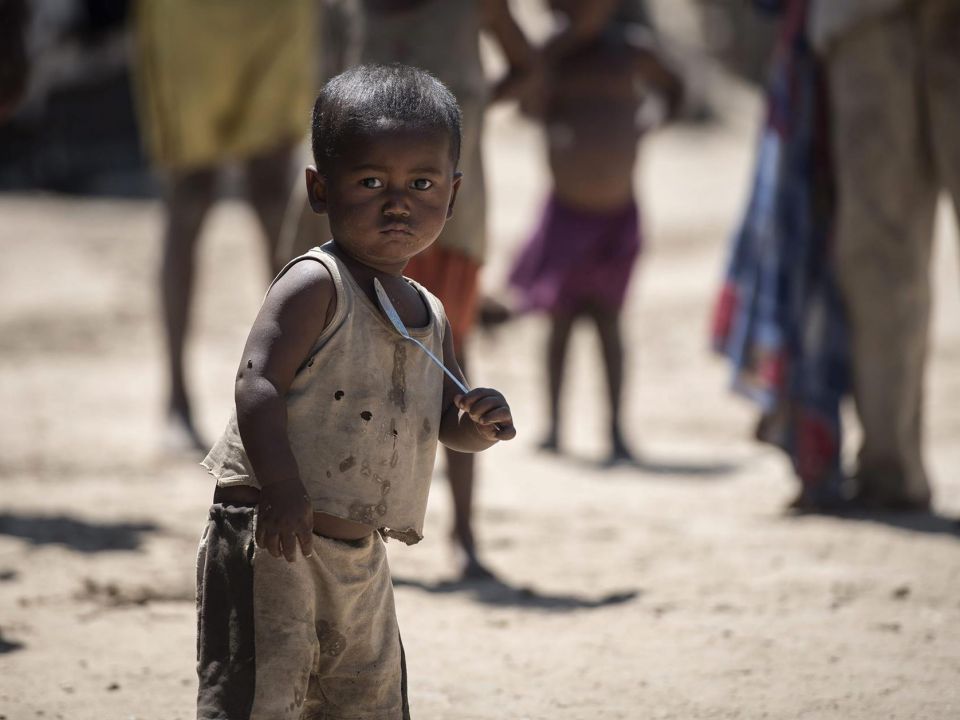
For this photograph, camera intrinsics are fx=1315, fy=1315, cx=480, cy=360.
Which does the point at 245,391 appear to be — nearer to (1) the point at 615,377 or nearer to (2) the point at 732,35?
(1) the point at 615,377

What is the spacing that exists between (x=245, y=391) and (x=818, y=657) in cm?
151

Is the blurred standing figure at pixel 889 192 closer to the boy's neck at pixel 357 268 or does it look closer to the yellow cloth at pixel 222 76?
the yellow cloth at pixel 222 76

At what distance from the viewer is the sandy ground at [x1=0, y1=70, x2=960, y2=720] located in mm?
2650

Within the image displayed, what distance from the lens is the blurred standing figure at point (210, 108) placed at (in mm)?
5199

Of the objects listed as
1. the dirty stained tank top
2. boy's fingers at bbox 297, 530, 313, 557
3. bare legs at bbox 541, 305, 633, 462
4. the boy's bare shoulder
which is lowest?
bare legs at bbox 541, 305, 633, 462

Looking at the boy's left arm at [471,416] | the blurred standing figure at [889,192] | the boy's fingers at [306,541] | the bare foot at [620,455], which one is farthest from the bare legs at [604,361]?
the boy's fingers at [306,541]

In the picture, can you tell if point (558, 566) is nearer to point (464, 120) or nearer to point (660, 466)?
point (464, 120)

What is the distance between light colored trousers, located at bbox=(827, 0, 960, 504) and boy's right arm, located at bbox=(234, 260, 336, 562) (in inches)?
101

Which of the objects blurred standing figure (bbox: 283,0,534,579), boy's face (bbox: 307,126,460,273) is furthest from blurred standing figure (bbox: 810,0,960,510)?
boy's face (bbox: 307,126,460,273)

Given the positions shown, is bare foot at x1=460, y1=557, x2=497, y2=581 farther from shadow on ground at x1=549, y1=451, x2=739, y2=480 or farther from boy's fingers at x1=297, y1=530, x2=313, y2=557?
shadow on ground at x1=549, y1=451, x2=739, y2=480

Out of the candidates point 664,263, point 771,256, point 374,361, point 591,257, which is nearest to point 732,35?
point 664,263

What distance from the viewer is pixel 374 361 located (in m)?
2.16

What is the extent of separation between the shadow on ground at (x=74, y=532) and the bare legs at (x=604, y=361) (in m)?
2.27

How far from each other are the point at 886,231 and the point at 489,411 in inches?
96.6
